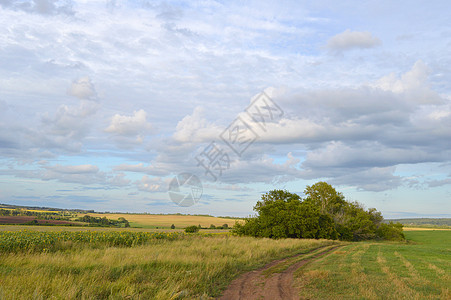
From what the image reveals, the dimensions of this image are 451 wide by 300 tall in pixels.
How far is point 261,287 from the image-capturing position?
411 inches

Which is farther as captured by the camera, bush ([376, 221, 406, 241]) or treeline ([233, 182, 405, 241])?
bush ([376, 221, 406, 241])

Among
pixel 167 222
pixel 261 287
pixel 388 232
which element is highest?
pixel 261 287

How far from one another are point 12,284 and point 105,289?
227 cm

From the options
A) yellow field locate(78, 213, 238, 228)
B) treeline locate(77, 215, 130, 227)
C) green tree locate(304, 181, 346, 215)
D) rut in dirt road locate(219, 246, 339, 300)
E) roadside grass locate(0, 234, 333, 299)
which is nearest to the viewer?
roadside grass locate(0, 234, 333, 299)

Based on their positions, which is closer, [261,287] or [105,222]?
[261,287]

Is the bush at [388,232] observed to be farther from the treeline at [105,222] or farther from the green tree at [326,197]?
the treeline at [105,222]

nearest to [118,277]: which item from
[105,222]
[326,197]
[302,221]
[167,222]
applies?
[302,221]

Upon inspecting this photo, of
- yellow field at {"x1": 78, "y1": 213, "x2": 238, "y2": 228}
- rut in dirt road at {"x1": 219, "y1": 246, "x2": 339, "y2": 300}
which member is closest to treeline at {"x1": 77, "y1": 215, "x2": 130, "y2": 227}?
yellow field at {"x1": 78, "y1": 213, "x2": 238, "y2": 228}

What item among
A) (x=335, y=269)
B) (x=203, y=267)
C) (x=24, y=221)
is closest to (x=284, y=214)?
(x=335, y=269)

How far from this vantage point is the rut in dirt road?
9305 mm

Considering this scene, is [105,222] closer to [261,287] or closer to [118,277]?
[118,277]

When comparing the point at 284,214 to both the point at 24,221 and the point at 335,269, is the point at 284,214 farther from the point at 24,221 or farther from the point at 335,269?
the point at 24,221

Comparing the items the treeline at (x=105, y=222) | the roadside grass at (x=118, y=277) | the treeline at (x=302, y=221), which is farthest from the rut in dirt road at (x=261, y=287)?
the treeline at (x=105, y=222)

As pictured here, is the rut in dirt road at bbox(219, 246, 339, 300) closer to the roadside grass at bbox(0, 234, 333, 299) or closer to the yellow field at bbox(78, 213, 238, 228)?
the roadside grass at bbox(0, 234, 333, 299)
